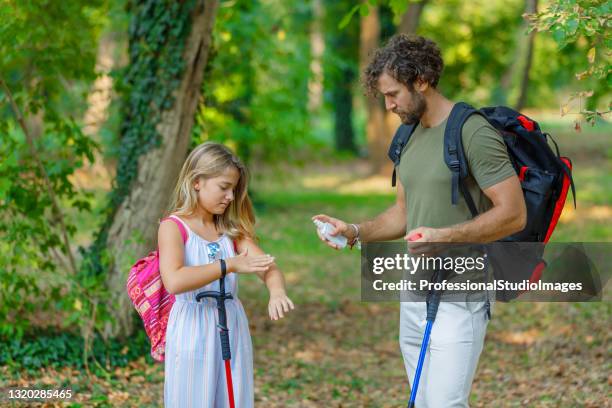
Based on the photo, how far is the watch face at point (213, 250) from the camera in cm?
385

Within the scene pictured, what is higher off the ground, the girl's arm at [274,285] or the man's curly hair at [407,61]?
the man's curly hair at [407,61]

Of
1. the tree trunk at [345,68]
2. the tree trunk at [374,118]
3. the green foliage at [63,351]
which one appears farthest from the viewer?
the tree trunk at [345,68]

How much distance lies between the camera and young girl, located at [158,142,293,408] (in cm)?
377

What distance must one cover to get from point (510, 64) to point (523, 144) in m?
28.5

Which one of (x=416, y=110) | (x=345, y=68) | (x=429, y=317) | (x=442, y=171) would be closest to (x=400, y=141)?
(x=416, y=110)

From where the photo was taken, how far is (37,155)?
6645 mm

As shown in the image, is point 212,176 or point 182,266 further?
point 212,176

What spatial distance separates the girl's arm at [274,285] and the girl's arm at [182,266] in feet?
0.48

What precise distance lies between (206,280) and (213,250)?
24cm

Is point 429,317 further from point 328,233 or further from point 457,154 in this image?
point 457,154

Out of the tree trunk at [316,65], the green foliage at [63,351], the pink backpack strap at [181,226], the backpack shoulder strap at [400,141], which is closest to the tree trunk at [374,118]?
the tree trunk at [316,65]

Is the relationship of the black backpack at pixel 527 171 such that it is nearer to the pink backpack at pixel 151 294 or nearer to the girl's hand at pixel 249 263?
the girl's hand at pixel 249 263

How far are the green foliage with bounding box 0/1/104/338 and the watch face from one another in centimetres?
250

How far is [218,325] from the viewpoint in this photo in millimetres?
3812
